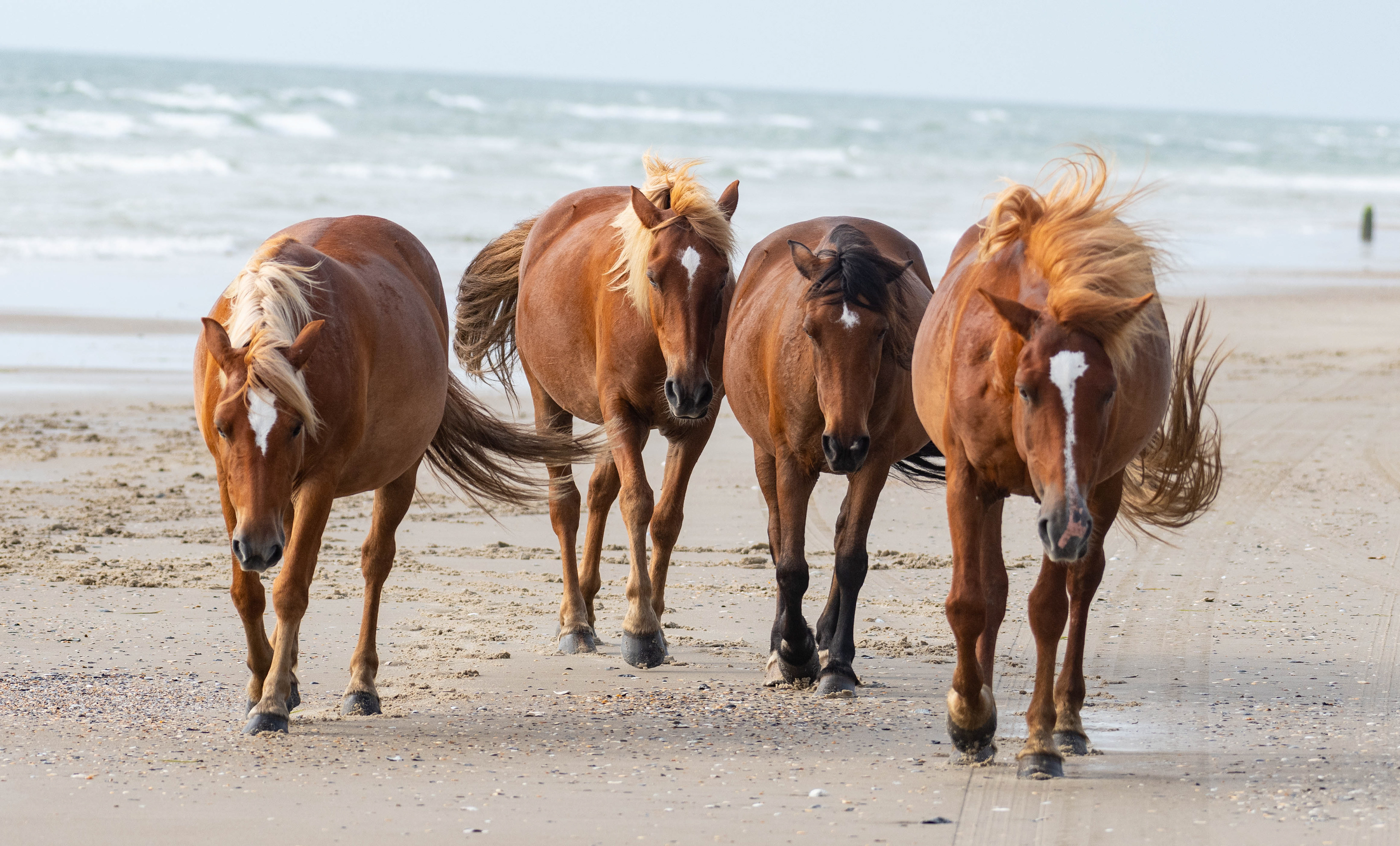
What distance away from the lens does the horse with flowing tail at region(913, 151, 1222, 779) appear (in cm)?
365

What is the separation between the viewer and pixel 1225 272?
72.9 ft

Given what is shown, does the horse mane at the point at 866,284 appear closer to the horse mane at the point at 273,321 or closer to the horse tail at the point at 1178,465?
the horse tail at the point at 1178,465

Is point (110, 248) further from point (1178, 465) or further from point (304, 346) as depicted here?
point (1178, 465)

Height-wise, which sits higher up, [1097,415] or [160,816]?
[1097,415]

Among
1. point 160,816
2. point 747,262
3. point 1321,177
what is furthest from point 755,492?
point 1321,177

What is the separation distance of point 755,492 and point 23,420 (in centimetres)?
502

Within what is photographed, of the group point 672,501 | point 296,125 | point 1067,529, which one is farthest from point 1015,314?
point 296,125

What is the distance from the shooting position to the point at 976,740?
4207mm

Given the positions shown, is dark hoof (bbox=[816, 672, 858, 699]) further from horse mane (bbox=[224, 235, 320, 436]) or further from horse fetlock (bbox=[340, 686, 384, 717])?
horse mane (bbox=[224, 235, 320, 436])

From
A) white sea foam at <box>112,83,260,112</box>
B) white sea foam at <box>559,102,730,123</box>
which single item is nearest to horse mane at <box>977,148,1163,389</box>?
white sea foam at <box>112,83,260,112</box>

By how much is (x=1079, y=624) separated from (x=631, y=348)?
2.21m

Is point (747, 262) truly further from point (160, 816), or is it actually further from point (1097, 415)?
point (160, 816)

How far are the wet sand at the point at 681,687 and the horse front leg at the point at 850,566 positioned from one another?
0.34 feet

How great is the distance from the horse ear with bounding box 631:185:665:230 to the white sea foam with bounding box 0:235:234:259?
15128 millimetres
